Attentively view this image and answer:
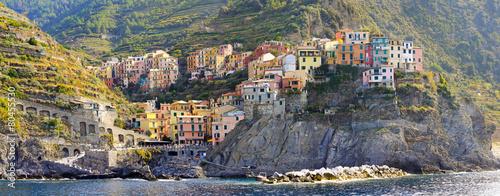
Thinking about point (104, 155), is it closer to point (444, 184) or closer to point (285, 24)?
point (444, 184)

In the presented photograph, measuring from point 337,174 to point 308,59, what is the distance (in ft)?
83.8

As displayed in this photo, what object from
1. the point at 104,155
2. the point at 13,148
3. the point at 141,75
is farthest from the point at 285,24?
the point at 13,148

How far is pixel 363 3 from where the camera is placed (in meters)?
143

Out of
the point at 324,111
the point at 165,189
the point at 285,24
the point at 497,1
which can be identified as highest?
the point at 497,1

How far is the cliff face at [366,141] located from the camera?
76312 mm

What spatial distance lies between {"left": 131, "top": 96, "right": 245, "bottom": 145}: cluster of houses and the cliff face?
2642 mm

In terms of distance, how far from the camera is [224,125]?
83250 millimetres

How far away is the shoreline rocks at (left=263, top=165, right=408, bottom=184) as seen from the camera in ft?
225

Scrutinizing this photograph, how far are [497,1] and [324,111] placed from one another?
95961 millimetres

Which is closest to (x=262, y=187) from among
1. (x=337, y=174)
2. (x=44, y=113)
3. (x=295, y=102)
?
(x=337, y=174)

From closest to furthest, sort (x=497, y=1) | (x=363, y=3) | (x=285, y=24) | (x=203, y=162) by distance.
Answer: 1. (x=203, y=162)
2. (x=285, y=24)
3. (x=363, y=3)
4. (x=497, y=1)

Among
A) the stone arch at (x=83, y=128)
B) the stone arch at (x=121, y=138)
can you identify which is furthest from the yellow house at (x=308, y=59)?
the stone arch at (x=83, y=128)

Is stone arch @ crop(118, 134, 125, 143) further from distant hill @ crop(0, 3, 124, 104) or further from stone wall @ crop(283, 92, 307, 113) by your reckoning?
stone wall @ crop(283, 92, 307, 113)

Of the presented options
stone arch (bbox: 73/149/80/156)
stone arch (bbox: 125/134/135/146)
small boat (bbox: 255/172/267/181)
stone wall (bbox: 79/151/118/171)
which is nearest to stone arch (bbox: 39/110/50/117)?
stone arch (bbox: 73/149/80/156)
